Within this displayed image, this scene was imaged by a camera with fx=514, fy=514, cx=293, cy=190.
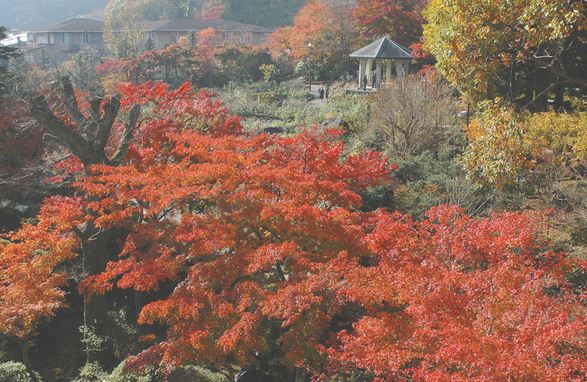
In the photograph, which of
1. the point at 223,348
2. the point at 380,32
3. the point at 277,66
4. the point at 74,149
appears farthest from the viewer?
the point at 277,66

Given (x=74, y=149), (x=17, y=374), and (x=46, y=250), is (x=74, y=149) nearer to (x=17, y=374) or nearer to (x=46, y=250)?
(x=46, y=250)

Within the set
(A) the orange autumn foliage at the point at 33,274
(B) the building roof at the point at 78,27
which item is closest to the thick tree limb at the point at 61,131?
(A) the orange autumn foliage at the point at 33,274

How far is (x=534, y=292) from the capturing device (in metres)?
6.32

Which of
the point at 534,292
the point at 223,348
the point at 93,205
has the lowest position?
the point at 223,348

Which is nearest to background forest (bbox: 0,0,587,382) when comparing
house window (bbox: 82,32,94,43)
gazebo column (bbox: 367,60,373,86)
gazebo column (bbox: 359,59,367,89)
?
gazebo column (bbox: 367,60,373,86)

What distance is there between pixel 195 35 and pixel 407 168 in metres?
37.1

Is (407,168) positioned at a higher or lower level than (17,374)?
higher

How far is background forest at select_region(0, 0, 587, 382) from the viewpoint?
6.58 metres

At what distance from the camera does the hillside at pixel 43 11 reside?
91562 millimetres

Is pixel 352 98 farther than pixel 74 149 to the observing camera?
Yes

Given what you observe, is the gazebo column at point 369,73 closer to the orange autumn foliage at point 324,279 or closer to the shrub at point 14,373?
the orange autumn foliage at point 324,279

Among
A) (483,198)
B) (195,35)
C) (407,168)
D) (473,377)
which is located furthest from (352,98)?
(195,35)

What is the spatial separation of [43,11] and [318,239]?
103922mm

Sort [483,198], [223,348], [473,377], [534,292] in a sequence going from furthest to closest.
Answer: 1. [483,198]
2. [223,348]
3. [534,292]
4. [473,377]
